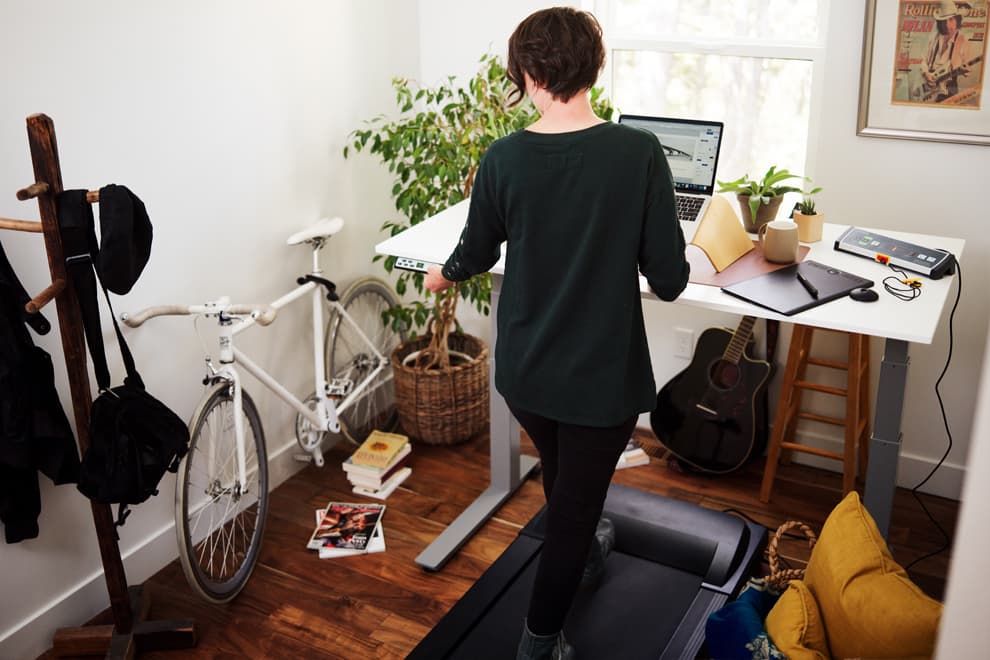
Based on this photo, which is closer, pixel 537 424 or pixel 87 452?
pixel 537 424

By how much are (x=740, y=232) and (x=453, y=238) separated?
2.59 ft

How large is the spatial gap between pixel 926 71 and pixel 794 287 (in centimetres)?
88

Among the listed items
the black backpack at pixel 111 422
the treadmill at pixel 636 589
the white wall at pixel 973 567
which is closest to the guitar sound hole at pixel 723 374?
the treadmill at pixel 636 589

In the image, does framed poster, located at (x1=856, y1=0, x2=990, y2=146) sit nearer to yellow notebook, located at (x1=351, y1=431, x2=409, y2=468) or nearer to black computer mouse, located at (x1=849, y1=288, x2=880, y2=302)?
black computer mouse, located at (x1=849, y1=288, x2=880, y2=302)

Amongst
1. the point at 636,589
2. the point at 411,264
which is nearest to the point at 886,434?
the point at 636,589

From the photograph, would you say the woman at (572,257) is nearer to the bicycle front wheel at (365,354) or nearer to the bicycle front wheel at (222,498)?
the bicycle front wheel at (222,498)

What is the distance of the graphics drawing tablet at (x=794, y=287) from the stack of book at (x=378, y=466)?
4.52ft

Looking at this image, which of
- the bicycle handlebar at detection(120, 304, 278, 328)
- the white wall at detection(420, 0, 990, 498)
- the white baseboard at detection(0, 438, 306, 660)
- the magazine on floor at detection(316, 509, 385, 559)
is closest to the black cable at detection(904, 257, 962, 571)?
the white wall at detection(420, 0, 990, 498)

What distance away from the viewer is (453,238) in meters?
2.67

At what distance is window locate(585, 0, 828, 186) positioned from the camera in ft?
9.75

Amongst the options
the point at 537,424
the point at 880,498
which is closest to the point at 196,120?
the point at 537,424

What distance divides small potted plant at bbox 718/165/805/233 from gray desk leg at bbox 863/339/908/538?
0.67 m

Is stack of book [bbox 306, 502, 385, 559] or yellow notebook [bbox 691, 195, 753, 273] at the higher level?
yellow notebook [bbox 691, 195, 753, 273]

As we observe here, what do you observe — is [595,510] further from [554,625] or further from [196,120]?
[196,120]
